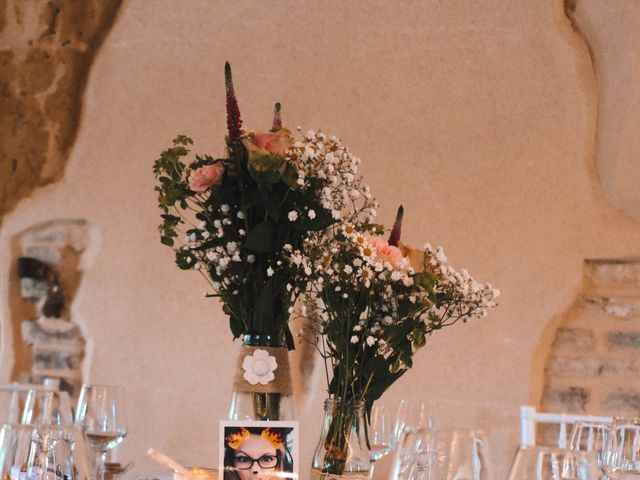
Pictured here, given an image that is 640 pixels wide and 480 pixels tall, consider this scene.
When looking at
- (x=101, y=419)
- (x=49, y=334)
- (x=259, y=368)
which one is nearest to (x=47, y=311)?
(x=49, y=334)

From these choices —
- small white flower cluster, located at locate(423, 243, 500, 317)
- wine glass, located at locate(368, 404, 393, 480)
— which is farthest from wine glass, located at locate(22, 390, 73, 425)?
small white flower cluster, located at locate(423, 243, 500, 317)

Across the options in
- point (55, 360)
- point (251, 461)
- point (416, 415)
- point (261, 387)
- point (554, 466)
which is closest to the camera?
point (554, 466)

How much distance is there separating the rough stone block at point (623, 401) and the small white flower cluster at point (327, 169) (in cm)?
205

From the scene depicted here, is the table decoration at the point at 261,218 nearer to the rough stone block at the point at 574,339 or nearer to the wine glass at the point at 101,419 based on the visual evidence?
the wine glass at the point at 101,419

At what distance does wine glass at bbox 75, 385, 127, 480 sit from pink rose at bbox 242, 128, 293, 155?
0.76 m

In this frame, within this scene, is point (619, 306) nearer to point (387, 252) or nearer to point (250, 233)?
point (387, 252)

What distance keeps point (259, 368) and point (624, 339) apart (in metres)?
2.17

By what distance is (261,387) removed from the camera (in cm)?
163

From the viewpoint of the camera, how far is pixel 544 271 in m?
3.53

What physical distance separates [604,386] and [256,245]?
2170 millimetres

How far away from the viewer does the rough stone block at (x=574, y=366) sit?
347 centimetres

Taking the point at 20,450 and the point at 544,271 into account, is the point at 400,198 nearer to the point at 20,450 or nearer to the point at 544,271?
→ the point at 544,271

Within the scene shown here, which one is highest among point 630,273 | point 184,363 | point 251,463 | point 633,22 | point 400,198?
point 633,22

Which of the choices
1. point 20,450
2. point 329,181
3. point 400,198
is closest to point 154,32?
point 400,198
